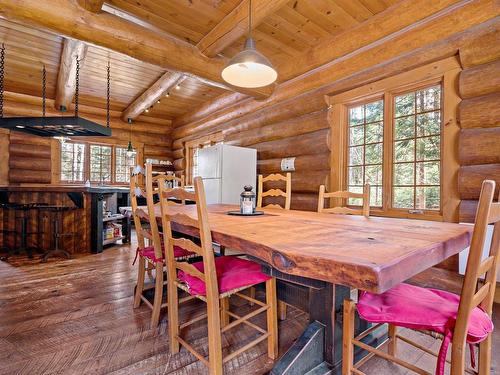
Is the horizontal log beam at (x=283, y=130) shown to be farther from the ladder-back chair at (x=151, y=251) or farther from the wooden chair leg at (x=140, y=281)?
the wooden chair leg at (x=140, y=281)

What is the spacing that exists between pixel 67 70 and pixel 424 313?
5.05 m

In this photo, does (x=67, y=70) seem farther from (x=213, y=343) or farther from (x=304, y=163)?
(x=213, y=343)

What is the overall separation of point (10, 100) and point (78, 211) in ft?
10.7

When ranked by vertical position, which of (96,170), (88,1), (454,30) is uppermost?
(88,1)

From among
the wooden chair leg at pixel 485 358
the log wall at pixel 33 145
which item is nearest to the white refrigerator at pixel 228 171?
the wooden chair leg at pixel 485 358

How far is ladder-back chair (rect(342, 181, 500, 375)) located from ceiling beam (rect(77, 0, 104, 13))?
10.2 ft

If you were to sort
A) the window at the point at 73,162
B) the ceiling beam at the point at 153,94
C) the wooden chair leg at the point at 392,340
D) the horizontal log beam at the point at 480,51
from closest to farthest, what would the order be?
the wooden chair leg at the point at 392,340 → the horizontal log beam at the point at 480,51 → the ceiling beam at the point at 153,94 → the window at the point at 73,162

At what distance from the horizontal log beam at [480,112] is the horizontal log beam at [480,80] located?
0.05 metres

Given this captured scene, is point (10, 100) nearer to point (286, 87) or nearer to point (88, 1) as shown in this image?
point (88, 1)

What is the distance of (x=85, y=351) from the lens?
1.63 metres

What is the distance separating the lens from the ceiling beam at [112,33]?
2.28 m

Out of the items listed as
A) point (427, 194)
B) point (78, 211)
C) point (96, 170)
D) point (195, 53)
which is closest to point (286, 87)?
point (195, 53)

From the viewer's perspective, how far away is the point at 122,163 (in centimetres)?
713

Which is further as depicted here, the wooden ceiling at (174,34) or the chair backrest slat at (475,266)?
the wooden ceiling at (174,34)
